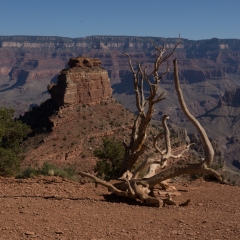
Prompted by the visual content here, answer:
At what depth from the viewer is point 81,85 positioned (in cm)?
5491

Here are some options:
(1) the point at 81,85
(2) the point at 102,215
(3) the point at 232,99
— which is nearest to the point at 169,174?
(2) the point at 102,215

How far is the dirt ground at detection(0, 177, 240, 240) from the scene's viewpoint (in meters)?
8.09

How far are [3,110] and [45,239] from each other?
15.7 metres

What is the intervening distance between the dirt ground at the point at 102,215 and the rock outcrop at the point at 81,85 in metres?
40.4

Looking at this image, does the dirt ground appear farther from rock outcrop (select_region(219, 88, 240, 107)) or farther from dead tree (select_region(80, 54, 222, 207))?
rock outcrop (select_region(219, 88, 240, 107))

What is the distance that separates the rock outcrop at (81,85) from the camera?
5266 cm

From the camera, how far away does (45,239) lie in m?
7.81

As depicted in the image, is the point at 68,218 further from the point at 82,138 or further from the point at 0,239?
the point at 82,138

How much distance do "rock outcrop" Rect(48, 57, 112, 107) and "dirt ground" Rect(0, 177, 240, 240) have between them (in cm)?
4037

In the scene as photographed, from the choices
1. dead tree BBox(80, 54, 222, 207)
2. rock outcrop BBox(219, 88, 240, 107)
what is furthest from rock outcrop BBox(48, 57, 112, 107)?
rock outcrop BBox(219, 88, 240, 107)

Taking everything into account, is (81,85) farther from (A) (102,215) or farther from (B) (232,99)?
(B) (232,99)

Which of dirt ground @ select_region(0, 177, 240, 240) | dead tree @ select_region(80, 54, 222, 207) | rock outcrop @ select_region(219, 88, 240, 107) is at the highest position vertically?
rock outcrop @ select_region(219, 88, 240, 107)

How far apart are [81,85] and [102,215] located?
46.3 meters

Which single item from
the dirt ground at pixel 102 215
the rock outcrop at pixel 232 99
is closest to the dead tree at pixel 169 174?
the dirt ground at pixel 102 215
